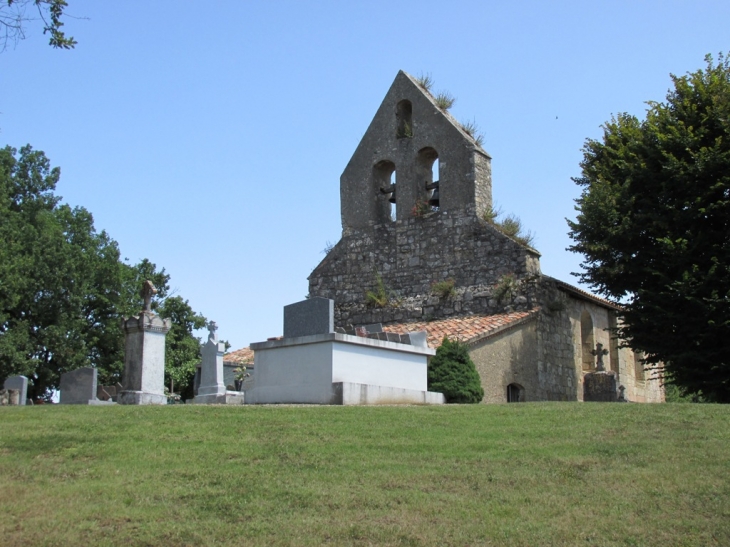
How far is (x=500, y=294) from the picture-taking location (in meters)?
25.2

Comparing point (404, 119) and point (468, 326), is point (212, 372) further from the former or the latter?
point (404, 119)

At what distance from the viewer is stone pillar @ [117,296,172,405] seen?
18.4 m

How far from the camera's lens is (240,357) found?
87.0 feet

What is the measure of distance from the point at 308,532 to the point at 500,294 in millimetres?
16920

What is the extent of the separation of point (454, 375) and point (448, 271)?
714 cm

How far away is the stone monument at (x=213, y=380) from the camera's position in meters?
19.4

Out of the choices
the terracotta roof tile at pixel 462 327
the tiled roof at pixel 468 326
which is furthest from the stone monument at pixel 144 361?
the tiled roof at pixel 468 326

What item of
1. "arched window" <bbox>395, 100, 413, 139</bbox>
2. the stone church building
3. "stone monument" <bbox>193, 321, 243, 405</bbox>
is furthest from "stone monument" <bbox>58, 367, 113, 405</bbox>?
"arched window" <bbox>395, 100, 413, 139</bbox>

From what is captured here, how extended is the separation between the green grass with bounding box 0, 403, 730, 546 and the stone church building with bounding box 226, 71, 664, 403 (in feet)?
30.9

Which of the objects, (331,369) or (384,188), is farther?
(384,188)

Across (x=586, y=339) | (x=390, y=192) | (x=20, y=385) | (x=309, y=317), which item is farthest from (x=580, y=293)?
(x=20, y=385)

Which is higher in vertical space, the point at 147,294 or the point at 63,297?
the point at 63,297

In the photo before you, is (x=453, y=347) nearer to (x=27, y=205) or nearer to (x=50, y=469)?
(x=50, y=469)

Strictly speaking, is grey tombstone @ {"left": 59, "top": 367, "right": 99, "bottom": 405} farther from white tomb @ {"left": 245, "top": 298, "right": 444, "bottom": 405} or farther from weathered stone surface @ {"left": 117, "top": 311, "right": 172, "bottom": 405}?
white tomb @ {"left": 245, "top": 298, "right": 444, "bottom": 405}
